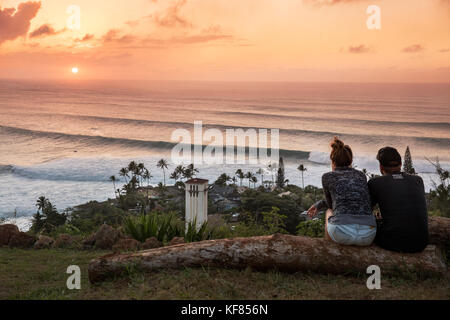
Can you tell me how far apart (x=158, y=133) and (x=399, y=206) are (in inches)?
1939

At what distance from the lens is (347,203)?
4.46 meters

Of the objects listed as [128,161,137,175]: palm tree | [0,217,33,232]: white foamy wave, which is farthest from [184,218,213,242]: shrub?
[128,161,137,175]: palm tree

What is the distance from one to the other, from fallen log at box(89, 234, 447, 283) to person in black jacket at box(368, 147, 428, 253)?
189 millimetres

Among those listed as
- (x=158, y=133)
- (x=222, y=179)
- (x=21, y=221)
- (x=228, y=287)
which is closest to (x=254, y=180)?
(x=222, y=179)

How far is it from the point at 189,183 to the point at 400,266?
4320 millimetres

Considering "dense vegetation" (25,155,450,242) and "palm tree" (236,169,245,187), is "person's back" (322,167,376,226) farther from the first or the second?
"palm tree" (236,169,245,187)

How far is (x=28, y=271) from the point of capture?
5.98m

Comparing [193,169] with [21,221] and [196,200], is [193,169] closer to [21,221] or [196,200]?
[21,221]

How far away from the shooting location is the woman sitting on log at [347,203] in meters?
4.45

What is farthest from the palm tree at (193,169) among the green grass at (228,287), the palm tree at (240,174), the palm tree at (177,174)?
the green grass at (228,287)

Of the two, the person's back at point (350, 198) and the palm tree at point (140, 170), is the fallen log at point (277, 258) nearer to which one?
the person's back at point (350, 198)

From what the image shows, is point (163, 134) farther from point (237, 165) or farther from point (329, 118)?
point (329, 118)

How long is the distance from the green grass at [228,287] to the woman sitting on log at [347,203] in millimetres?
483
